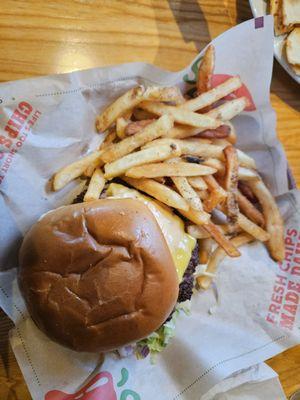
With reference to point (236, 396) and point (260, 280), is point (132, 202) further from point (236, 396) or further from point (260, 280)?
point (236, 396)

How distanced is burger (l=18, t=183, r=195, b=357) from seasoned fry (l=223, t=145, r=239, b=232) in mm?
460

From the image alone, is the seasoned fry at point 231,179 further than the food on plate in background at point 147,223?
Yes

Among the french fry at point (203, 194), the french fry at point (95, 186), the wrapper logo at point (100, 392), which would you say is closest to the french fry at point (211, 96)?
the french fry at point (203, 194)

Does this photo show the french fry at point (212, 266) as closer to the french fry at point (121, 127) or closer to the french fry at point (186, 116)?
the french fry at point (186, 116)

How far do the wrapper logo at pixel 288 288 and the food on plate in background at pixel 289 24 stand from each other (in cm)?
81

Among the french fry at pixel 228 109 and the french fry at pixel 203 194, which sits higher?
the french fry at pixel 228 109

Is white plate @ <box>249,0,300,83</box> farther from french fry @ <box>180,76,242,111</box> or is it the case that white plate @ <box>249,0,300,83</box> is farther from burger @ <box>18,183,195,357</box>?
burger @ <box>18,183,195,357</box>

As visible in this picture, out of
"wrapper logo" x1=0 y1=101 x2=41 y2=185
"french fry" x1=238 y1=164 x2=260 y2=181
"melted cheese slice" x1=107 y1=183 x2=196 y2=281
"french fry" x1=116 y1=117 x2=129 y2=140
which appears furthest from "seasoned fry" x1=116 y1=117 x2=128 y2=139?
"french fry" x1=238 y1=164 x2=260 y2=181

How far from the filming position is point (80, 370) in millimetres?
1831

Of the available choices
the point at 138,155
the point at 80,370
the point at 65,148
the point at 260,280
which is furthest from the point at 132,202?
the point at 260,280

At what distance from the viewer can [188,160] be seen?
1947 millimetres

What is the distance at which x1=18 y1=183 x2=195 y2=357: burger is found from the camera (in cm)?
154

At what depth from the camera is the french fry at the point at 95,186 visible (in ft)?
5.82

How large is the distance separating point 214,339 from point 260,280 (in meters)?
0.36
